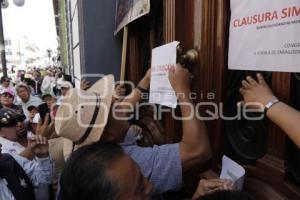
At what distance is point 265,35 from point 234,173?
0.56m

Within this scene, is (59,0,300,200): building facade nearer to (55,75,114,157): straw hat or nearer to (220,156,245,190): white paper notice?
(220,156,245,190): white paper notice

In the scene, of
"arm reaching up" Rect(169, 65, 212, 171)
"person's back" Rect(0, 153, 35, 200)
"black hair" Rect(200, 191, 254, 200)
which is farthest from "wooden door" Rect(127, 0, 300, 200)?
"person's back" Rect(0, 153, 35, 200)

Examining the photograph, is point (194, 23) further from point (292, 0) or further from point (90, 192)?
point (90, 192)

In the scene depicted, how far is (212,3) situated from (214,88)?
45 centimetres

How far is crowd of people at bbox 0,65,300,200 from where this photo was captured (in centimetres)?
101

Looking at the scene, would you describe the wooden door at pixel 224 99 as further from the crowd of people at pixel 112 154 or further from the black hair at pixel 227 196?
the black hair at pixel 227 196

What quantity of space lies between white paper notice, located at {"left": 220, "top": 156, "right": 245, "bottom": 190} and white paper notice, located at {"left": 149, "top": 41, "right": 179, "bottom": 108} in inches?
20.4

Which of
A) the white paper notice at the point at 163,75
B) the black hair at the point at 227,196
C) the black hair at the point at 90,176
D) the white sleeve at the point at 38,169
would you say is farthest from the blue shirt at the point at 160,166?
the white sleeve at the point at 38,169

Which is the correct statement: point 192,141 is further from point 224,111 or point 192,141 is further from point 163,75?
point 163,75

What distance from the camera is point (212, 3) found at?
66.6 inches

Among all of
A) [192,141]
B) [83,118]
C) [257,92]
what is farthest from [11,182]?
[257,92]

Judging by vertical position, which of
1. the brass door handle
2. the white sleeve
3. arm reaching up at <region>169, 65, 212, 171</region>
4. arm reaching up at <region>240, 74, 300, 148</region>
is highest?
the brass door handle

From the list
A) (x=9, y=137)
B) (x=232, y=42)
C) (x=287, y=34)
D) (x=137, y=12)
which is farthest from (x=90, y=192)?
(x=9, y=137)

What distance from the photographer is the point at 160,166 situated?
1.40 m
